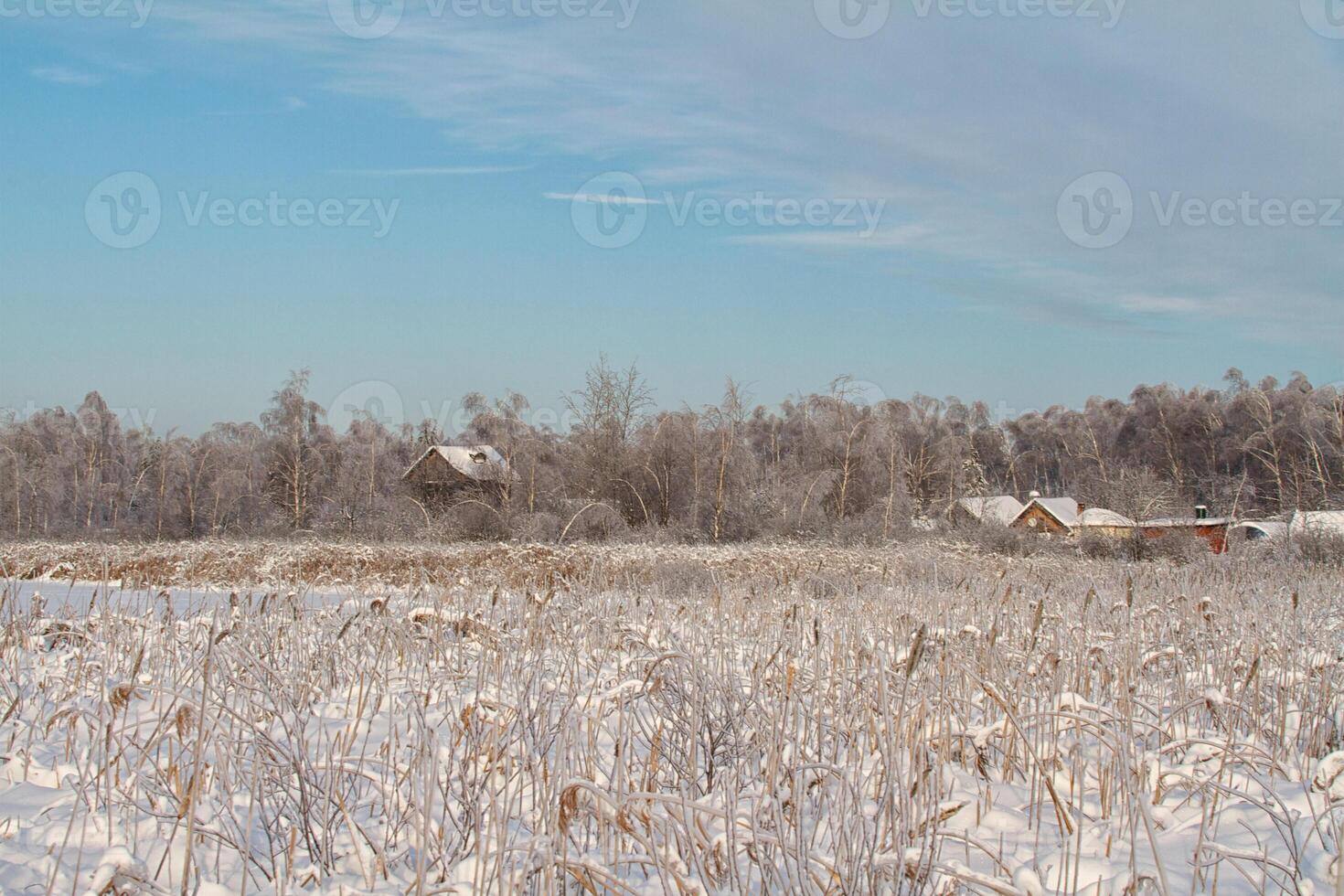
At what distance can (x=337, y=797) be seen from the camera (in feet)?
8.87

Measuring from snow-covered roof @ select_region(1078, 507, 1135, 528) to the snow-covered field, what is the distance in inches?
897

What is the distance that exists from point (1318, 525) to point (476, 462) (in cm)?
2703

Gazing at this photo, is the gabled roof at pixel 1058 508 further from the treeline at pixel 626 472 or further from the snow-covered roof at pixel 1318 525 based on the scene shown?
the snow-covered roof at pixel 1318 525

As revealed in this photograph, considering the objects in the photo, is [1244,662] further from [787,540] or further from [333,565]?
[787,540]

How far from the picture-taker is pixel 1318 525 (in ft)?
64.7

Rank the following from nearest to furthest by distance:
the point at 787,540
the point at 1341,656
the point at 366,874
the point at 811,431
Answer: the point at 366,874
the point at 1341,656
the point at 787,540
the point at 811,431

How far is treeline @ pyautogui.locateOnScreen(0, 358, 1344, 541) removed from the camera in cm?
3041

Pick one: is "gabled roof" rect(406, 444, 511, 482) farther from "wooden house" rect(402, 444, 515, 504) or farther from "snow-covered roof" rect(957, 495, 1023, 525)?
"snow-covered roof" rect(957, 495, 1023, 525)

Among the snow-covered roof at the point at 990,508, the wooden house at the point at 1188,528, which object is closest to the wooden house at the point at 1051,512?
the snow-covered roof at the point at 990,508

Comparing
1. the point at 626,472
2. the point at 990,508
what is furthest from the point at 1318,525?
the point at 626,472

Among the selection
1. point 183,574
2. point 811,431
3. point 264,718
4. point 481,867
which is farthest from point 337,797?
point 811,431

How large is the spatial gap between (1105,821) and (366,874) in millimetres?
2379

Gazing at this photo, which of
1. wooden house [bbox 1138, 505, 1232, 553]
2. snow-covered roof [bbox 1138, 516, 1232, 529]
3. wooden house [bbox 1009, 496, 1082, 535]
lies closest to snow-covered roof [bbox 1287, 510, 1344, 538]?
wooden house [bbox 1138, 505, 1232, 553]

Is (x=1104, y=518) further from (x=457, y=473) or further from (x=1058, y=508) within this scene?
(x=457, y=473)
